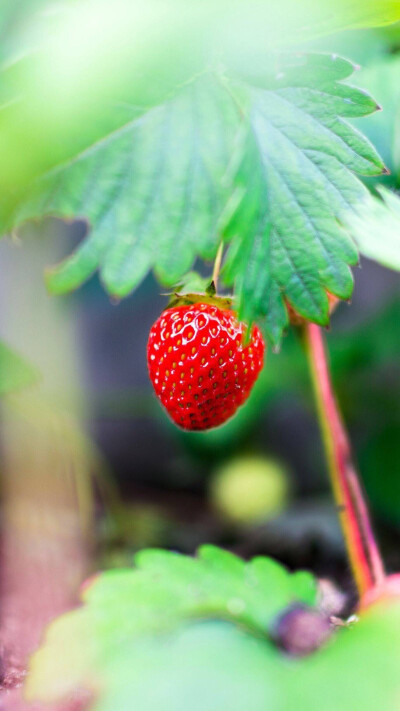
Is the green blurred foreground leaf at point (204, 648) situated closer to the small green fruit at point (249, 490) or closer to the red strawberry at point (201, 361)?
the red strawberry at point (201, 361)

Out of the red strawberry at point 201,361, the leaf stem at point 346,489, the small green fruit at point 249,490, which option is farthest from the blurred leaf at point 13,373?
the small green fruit at point 249,490

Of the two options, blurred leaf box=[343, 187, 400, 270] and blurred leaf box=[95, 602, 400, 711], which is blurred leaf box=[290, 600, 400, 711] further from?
blurred leaf box=[343, 187, 400, 270]

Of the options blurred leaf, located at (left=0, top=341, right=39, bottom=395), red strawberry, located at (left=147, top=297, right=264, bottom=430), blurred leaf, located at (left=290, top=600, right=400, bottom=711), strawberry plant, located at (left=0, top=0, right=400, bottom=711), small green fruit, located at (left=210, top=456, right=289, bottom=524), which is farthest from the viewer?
small green fruit, located at (left=210, top=456, right=289, bottom=524)

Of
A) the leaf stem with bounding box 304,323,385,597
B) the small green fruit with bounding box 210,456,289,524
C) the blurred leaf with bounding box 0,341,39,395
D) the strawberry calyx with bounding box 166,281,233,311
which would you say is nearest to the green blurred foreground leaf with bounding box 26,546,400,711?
the leaf stem with bounding box 304,323,385,597

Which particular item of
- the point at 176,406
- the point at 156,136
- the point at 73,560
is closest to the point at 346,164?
the point at 156,136

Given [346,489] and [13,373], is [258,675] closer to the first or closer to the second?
[346,489]
